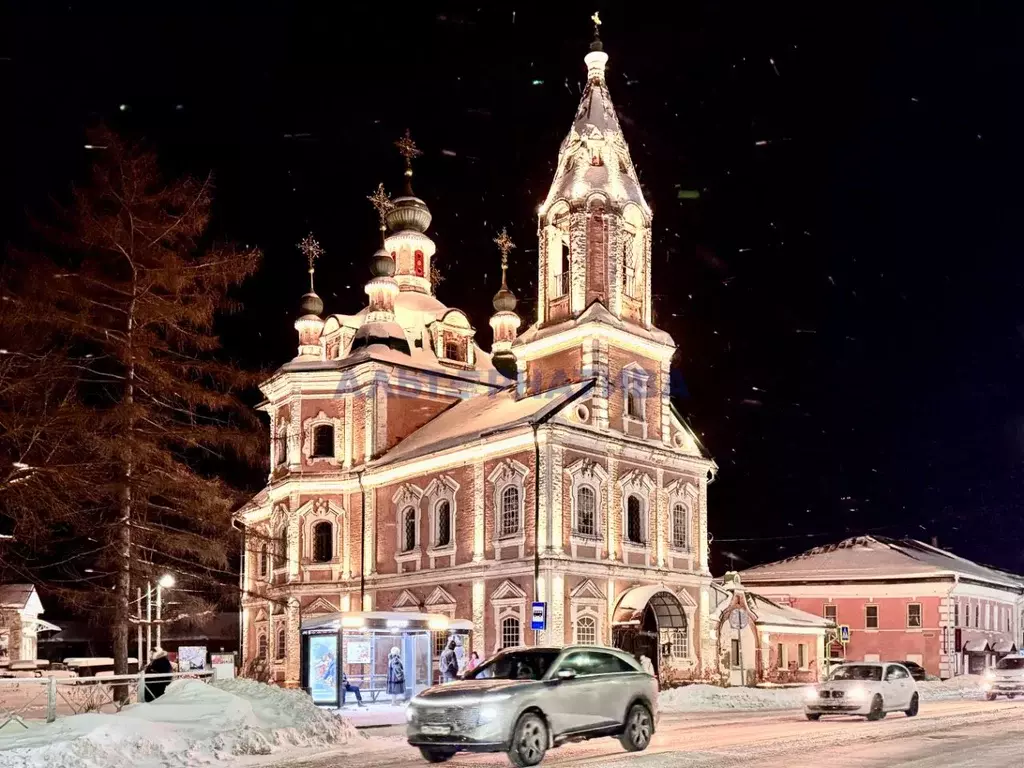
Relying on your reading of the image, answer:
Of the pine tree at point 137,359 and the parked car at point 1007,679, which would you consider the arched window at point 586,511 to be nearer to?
the parked car at point 1007,679

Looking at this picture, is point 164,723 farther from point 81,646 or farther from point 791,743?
point 81,646

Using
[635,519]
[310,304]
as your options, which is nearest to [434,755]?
[635,519]

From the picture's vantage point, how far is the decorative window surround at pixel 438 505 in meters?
42.0

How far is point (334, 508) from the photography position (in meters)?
47.1

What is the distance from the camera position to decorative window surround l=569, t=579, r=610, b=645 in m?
38.0

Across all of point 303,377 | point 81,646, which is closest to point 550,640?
point 303,377

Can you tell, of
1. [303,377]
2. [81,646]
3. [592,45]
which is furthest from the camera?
[81,646]

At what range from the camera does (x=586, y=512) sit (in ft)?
129

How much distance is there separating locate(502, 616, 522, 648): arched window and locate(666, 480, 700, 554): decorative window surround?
656cm

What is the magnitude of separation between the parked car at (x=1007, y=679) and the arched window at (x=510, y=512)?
14.7 meters

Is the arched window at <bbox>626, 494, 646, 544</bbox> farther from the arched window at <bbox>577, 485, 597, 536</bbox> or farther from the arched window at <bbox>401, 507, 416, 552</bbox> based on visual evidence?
the arched window at <bbox>401, 507, 416, 552</bbox>

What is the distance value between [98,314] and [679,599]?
24.1 m

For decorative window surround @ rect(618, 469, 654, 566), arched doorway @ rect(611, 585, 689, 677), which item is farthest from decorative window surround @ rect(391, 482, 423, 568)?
arched doorway @ rect(611, 585, 689, 677)

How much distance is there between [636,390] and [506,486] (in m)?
5.93
